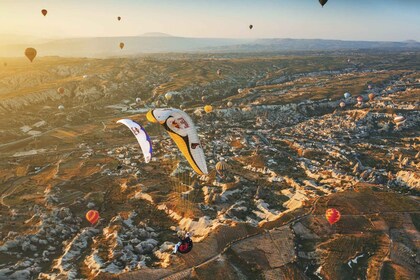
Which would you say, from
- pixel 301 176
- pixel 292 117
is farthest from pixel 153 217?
pixel 292 117

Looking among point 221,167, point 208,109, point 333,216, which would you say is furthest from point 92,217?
point 208,109

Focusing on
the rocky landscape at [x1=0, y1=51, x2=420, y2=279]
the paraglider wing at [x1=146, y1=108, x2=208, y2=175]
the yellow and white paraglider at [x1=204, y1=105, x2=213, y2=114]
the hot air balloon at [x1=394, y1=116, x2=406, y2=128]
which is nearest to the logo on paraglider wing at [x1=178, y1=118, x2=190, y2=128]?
the paraglider wing at [x1=146, y1=108, x2=208, y2=175]

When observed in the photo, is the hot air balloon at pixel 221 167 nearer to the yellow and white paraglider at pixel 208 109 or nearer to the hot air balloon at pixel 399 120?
the yellow and white paraglider at pixel 208 109

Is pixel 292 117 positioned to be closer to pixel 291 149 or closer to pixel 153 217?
pixel 291 149

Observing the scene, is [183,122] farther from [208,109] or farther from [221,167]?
[208,109]

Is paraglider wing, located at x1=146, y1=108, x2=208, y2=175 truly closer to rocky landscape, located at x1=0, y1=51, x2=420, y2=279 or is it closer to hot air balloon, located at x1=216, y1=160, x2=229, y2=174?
rocky landscape, located at x1=0, y1=51, x2=420, y2=279
